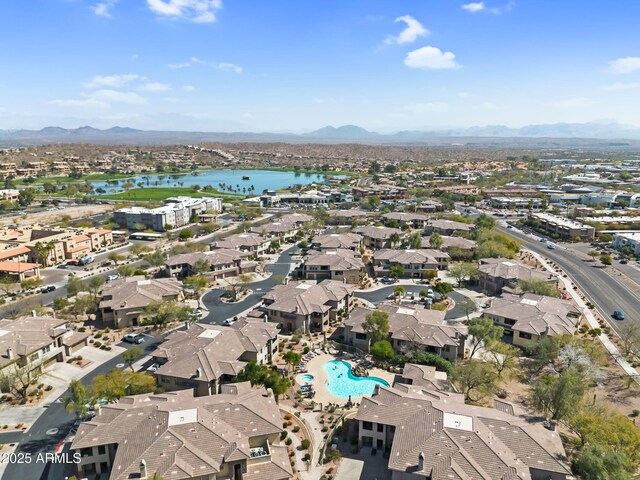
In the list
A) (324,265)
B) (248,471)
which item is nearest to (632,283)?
(324,265)

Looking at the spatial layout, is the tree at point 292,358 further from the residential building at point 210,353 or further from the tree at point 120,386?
the tree at point 120,386

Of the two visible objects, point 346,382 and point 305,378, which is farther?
point 305,378

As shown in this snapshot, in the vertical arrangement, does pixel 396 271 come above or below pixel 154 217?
below

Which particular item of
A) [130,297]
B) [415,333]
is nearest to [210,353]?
[130,297]

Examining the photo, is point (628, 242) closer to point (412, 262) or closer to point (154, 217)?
point (412, 262)

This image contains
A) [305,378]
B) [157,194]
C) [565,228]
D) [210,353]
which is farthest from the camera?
[157,194]

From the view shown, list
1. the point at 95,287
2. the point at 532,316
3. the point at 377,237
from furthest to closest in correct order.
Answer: the point at 377,237
the point at 95,287
the point at 532,316

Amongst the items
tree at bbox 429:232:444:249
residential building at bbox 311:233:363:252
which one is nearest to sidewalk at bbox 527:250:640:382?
tree at bbox 429:232:444:249
